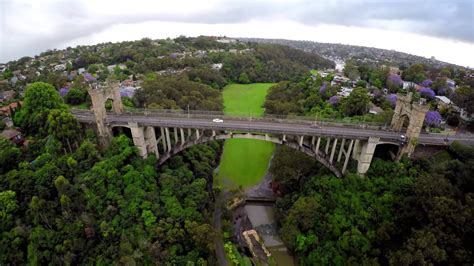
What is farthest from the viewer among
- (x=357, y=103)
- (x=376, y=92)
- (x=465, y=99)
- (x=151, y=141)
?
(x=376, y=92)

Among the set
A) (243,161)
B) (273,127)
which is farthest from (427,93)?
(243,161)

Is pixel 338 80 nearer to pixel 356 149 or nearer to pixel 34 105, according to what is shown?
pixel 356 149

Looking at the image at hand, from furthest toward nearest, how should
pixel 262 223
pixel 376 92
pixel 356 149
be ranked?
pixel 376 92
pixel 262 223
pixel 356 149

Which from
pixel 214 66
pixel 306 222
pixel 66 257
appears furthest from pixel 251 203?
pixel 214 66

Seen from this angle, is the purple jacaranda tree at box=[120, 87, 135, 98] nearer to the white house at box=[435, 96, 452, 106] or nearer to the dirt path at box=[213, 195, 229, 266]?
the dirt path at box=[213, 195, 229, 266]

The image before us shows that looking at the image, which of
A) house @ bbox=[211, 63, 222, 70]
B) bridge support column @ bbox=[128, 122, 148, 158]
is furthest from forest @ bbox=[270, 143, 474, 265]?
house @ bbox=[211, 63, 222, 70]

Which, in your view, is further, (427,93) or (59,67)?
(59,67)
